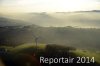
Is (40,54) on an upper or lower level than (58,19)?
lower

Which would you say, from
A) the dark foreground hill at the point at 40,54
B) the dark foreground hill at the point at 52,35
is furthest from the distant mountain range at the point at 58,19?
the dark foreground hill at the point at 40,54

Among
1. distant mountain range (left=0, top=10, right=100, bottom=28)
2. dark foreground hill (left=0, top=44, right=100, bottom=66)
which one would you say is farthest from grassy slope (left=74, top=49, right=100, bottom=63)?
distant mountain range (left=0, top=10, right=100, bottom=28)

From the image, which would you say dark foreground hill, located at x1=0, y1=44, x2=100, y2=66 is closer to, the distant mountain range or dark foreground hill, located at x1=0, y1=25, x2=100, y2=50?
dark foreground hill, located at x1=0, y1=25, x2=100, y2=50

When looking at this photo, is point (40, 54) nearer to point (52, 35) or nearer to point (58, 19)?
point (52, 35)

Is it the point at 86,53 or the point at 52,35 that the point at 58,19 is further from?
the point at 86,53

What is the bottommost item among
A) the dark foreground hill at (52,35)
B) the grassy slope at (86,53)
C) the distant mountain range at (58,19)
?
the grassy slope at (86,53)

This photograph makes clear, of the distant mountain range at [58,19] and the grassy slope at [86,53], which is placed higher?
the distant mountain range at [58,19]

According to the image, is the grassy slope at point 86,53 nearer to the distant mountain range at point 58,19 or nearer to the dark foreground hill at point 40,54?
the dark foreground hill at point 40,54

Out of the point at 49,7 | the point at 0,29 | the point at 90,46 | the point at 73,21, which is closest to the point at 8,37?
the point at 0,29

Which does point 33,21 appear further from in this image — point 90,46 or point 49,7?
point 90,46

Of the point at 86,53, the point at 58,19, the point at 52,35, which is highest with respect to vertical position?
the point at 58,19

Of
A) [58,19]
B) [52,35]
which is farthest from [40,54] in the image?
[58,19]
